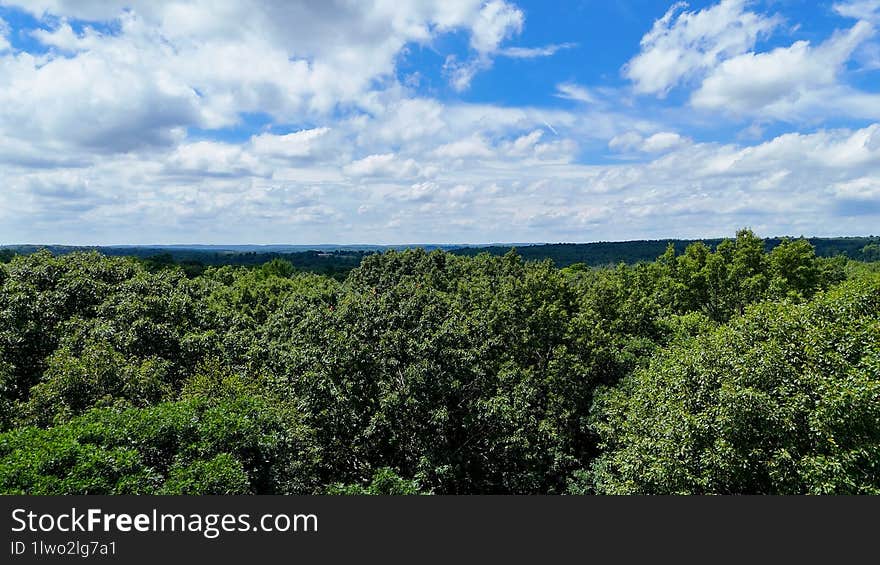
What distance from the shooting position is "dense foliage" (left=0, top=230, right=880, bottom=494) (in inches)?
599

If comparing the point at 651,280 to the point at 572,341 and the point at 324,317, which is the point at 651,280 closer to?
the point at 572,341

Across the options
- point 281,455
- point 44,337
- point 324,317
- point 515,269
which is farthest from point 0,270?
point 515,269

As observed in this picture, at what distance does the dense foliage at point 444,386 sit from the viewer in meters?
15.2

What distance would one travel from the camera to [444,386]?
23484 mm

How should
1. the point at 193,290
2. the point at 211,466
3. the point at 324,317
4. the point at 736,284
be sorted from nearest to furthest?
the point at 211,466 → the point at 324,317 → the point at 193,290 → the point at 736,284

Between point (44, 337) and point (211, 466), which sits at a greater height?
point (44, 337)

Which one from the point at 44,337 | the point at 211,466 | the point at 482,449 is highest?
the point at 44,337

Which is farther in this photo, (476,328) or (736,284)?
(736,284)

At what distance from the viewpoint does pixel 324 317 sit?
25266mm

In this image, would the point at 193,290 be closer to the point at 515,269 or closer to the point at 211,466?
the point at 211,466

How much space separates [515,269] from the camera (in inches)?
1908

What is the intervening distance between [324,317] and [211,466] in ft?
40.1

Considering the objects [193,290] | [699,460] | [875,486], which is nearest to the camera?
[875,486]

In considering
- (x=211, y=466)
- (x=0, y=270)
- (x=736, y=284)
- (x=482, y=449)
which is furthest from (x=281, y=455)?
(x=736, y=284)
